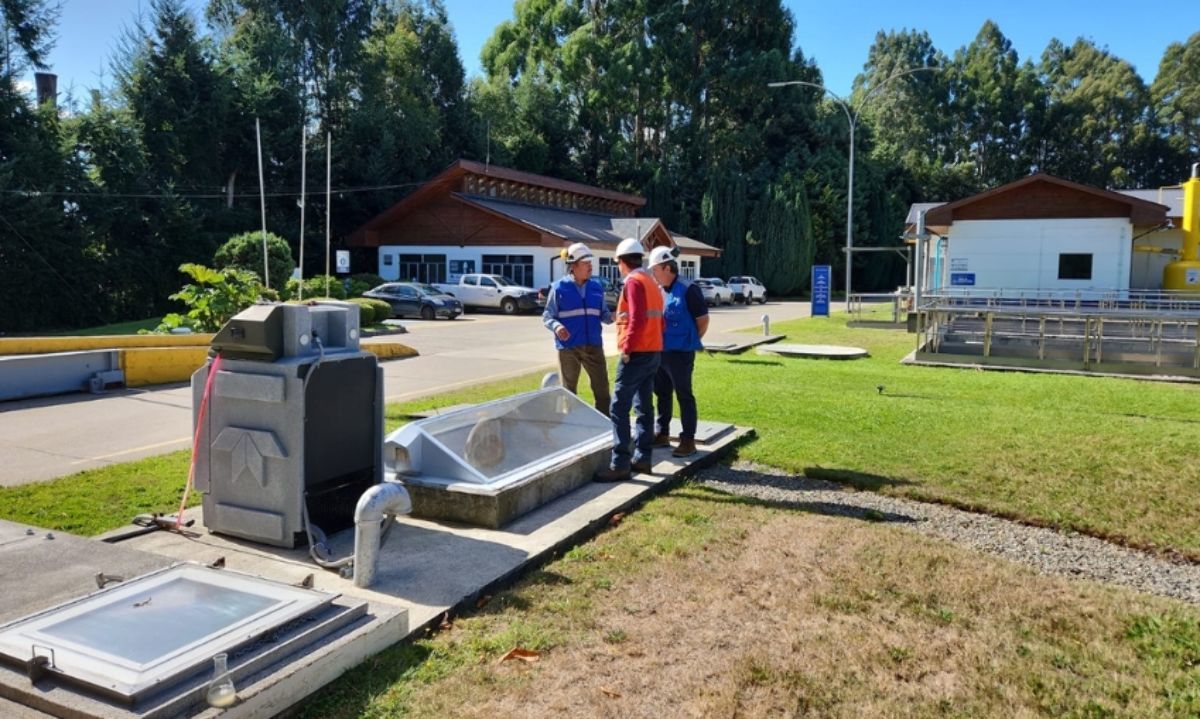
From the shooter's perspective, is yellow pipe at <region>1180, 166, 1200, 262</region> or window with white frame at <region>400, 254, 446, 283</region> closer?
yellow pipe at <region>1180, 166, 1200, 262</region>

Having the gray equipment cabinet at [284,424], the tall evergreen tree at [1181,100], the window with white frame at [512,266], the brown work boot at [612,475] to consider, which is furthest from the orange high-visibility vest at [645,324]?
the tall evergreen tree at [1181,100]

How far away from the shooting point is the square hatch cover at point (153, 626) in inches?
122

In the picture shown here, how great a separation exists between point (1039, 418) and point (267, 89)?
1572 inches

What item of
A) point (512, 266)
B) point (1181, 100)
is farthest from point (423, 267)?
point (1181, 100)

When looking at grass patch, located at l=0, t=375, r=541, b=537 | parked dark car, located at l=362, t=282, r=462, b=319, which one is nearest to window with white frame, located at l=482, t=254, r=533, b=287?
parked dark car, located at l=362, t=282, r=462, b=319

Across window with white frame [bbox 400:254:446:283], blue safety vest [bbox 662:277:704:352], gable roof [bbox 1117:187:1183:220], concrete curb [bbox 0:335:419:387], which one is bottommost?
concrete curb [bbox 0:335:419:387]

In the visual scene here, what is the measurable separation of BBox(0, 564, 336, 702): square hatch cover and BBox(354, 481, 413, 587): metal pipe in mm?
563

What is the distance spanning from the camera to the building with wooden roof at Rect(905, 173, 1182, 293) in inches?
979

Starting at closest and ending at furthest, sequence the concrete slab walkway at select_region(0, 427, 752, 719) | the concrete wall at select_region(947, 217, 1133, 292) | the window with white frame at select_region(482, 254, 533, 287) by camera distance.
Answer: the concrete slab walkway at select_region(0, 427, 752, 719) → the concrete wall at select_region(947, 217, 1133, 292) → the window with white frame at select_region(482, 254, 533, 287)

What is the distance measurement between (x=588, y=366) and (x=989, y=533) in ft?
12.9

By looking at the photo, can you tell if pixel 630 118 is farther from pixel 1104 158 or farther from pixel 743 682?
pixel 743 682

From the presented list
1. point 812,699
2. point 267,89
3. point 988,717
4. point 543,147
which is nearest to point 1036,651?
point 988,717

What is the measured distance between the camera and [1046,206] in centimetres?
2569

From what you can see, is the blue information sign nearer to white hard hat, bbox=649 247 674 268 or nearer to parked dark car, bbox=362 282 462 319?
parked dark car, bbox=362 282 462 319
